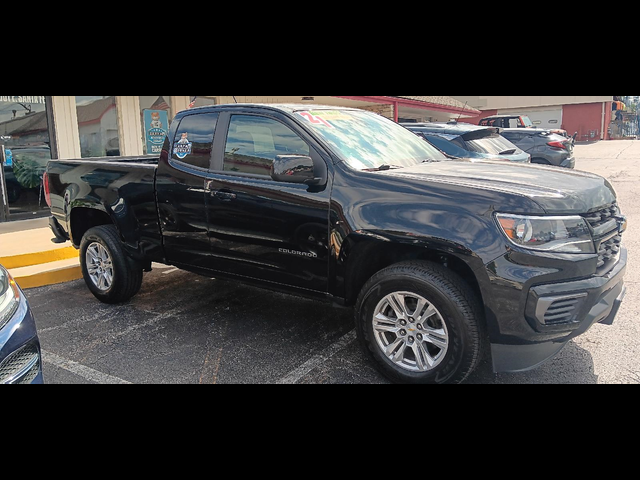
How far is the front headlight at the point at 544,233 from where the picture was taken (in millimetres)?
3156

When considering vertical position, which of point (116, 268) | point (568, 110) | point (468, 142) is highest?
point (568, 110)

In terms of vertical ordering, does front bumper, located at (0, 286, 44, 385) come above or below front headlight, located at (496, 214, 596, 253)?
below

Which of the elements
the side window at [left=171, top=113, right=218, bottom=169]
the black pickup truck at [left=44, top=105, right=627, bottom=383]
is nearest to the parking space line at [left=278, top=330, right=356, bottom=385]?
the black pickup truck at [left=44, top=105, right=627, bottom=383]

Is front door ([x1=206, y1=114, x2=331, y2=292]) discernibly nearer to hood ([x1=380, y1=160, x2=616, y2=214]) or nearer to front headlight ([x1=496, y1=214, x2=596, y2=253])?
hood ([x1=380, y1=160, x2=616, y2=214])

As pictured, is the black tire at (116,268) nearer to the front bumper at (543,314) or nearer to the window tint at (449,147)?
the front bumper at (543,314)

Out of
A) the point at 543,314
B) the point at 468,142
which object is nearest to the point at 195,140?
the point at 543,314

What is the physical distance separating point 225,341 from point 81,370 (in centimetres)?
111

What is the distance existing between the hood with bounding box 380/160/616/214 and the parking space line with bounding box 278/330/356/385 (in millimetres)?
1477

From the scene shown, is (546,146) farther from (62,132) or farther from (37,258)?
(37,258)

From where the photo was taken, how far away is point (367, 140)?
14.2ft

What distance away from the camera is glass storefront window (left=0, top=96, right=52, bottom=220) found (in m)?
9.61

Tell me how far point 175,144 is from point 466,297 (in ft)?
9.75

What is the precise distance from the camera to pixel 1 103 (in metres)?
9.46
